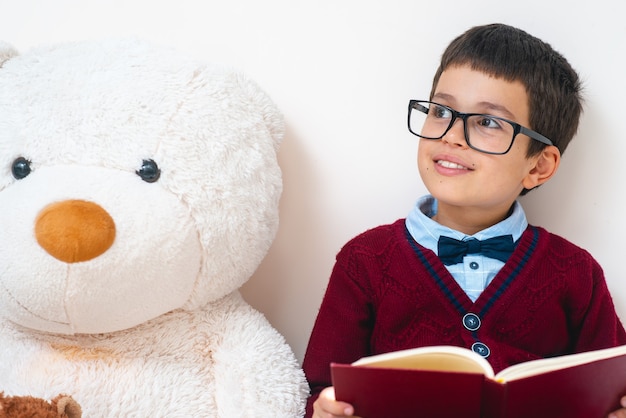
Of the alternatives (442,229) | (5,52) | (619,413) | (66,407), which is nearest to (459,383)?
(619,413)

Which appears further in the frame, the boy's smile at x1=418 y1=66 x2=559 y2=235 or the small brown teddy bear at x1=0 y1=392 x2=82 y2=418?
the boy's smile at x1=418 y1=66 x2=559 y2=235

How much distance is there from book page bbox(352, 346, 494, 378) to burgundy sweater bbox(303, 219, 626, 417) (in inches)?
11.3

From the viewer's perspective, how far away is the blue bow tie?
3.70 feet

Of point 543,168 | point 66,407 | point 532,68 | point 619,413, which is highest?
point 532,68

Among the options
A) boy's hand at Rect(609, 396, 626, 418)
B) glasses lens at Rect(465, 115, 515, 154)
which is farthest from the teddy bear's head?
boy's hand at Rect(609, 396, 626, 418)

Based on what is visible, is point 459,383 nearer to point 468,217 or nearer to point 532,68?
point 468,217

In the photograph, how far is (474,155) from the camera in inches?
42.6

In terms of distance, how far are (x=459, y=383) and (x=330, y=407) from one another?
0.18 metres

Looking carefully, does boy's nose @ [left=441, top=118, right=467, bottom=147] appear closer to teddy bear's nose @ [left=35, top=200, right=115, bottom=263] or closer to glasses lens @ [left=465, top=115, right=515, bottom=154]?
glasses lens @ [left=465, top=115, right=515, bottom=154]

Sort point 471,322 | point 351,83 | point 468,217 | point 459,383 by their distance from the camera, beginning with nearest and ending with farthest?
point 459,383 < point 471,322 < point 468,217 < point 351,83

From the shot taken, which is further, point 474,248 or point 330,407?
point 474,248

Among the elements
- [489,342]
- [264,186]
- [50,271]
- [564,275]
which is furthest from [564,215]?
[50,271]

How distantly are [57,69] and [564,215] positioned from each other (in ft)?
3.07

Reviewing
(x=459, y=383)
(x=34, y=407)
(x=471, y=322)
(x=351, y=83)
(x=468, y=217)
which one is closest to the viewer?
(x=459, y=383)
